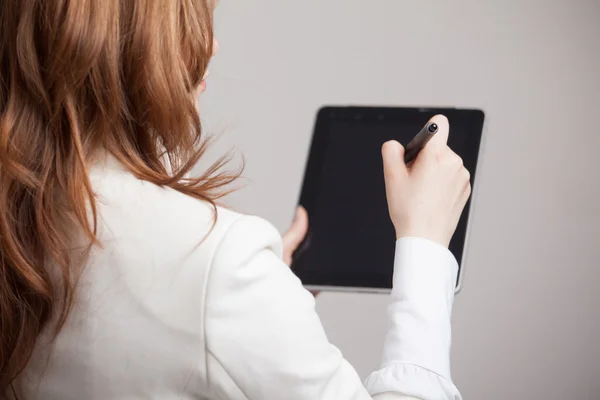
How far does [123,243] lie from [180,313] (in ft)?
0.20

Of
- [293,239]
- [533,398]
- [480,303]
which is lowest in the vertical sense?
[533,398]

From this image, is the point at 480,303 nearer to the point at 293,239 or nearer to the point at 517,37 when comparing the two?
the point at 517,37

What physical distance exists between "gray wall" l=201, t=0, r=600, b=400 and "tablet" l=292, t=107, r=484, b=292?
61 cm

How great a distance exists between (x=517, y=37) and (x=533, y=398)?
764mm

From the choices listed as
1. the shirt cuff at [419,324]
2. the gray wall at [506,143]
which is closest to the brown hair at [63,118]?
the shirt cuff at [419,324]

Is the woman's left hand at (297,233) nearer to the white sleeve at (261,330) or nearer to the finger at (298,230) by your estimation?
the finger at (298,230)

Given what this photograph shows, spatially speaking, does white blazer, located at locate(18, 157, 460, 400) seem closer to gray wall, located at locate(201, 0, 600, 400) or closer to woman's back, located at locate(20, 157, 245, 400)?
woman's back, located at locate(20, 157, 245, 400)

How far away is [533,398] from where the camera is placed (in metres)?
1.83

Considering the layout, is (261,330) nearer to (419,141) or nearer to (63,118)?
(63,118)

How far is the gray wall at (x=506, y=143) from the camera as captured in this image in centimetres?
179

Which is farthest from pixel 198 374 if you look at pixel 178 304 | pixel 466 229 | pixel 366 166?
pixel 366 166

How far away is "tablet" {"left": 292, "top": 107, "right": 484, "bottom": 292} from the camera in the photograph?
108cm

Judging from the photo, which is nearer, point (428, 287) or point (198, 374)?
point (198, 374)

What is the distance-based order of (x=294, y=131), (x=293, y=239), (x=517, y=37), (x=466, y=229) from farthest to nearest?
(x=294, y=131) → (x=517, y=37) → (x=293, y=239) → (x=466, y=229)
